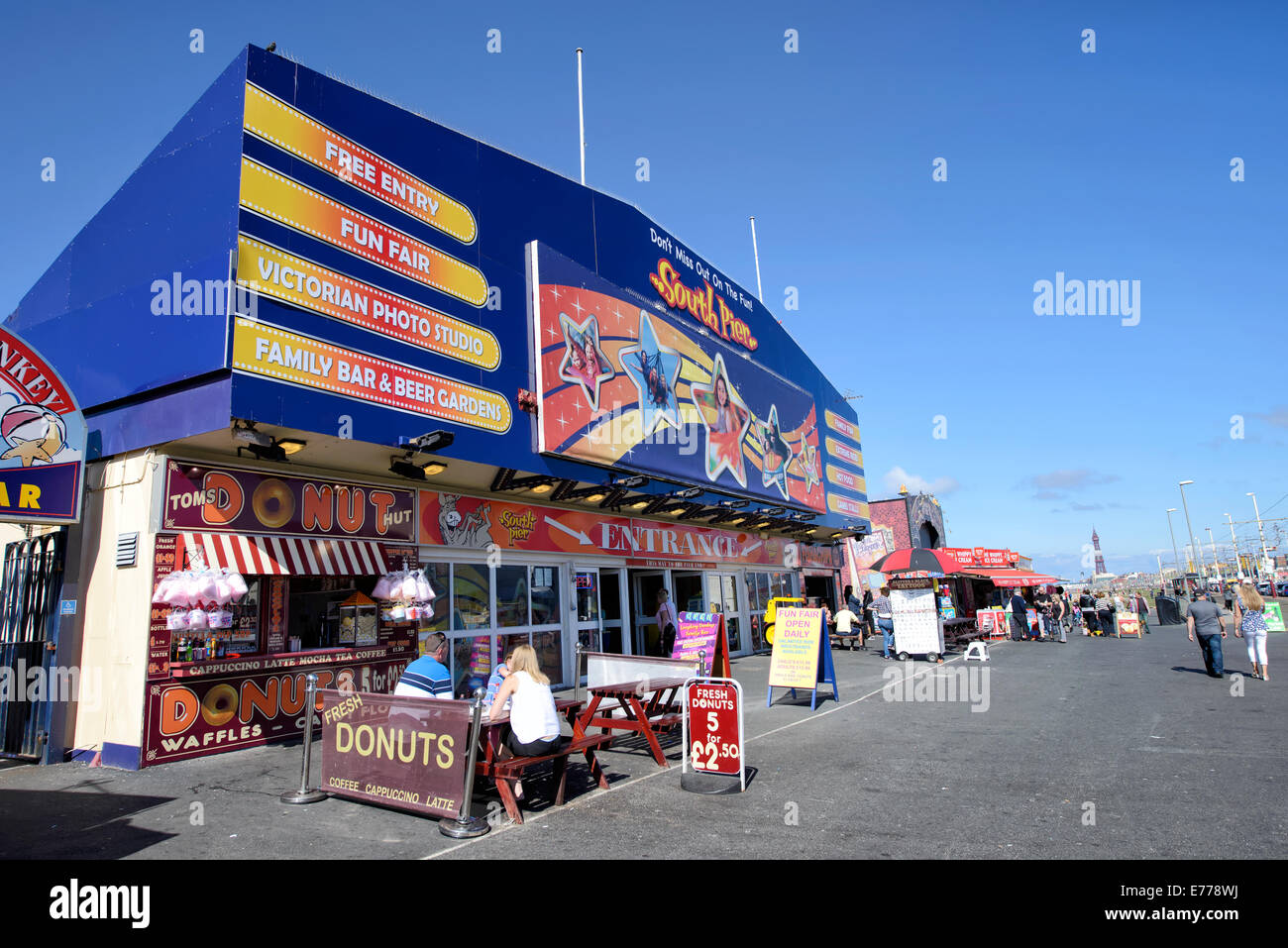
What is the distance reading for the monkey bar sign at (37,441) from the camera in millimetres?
8273

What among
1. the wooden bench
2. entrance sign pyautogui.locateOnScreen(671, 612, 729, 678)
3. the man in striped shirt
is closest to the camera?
the wooden bench

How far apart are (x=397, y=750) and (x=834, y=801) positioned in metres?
3.87

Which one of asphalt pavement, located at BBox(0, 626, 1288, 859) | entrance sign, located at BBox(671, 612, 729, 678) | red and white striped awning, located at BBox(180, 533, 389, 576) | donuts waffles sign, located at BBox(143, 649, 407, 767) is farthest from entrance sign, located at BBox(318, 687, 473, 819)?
entrance sign, located at BBox(671, 612, 729, 678)

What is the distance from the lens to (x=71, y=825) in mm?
6004

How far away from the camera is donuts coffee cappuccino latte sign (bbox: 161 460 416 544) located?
A: 29.2 ft

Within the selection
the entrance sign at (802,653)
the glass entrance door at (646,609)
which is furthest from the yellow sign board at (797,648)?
the glass entrance door at (646,609)

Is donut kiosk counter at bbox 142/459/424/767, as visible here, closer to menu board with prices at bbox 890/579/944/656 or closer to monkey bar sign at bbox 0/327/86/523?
monkey bar sign at bbox 0/327/86/523

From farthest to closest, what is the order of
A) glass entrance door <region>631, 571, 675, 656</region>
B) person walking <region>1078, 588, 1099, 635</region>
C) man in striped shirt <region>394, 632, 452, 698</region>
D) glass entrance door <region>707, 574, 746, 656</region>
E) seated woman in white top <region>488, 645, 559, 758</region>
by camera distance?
person walking <region>1078, 588, 1099, 635</region>, glass entrance door <region>707, 574, 746, 656</region>, glass entrance door <region>631, 571, 675, 656</region>, man in striped shirt <region>394, 632, 452, 698</region>, seated woman in white top <region>488, 645, 559, 758</region>

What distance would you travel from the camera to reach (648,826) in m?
5.84

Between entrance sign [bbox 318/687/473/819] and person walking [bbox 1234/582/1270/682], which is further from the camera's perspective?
person walking [bbox 1234/582/1270/682]

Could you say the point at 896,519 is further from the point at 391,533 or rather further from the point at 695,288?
the point at 391,533

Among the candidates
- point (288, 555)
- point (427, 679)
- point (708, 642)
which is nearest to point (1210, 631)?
point (708, 642)

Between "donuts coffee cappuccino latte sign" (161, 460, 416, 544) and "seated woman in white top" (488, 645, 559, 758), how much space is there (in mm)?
5118

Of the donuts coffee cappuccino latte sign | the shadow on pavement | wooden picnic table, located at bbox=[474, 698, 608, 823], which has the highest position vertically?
the donuts coffee cappuccino latte sign
